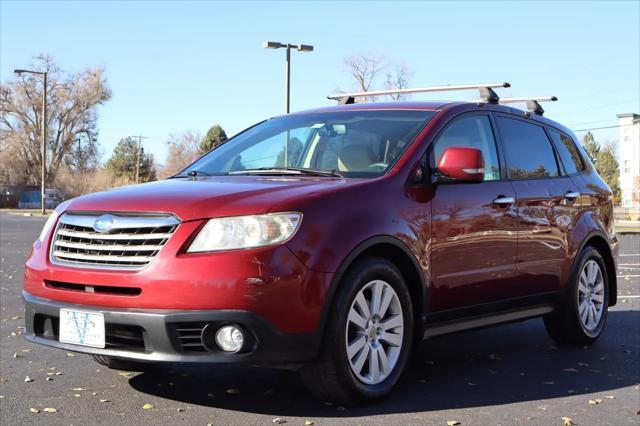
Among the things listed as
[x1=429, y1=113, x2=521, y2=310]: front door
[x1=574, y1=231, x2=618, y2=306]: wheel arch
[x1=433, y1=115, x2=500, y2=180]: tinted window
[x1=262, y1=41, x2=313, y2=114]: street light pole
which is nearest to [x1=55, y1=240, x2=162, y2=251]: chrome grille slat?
[x1=429, y1=113, x2=521, y2=310]: front door

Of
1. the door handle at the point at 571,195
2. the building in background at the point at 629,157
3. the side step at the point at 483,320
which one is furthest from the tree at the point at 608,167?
the side step at the point at 483,320

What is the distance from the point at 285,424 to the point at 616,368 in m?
2.78

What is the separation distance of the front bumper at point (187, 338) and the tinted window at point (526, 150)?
2482 millimetres

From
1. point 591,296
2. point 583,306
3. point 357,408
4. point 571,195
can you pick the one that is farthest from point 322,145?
A: point 591,296

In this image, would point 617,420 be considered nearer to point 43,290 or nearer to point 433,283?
point 433,283

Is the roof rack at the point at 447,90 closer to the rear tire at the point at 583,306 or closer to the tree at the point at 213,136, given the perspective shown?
Result: the rear tire at the point at 583,306

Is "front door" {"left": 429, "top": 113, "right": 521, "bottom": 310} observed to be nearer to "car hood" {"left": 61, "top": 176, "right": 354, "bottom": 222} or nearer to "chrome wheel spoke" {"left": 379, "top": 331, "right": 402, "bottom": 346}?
"chrome wheel spoke" {"left": 379, "top": 331, "right": 402, "bottom": 346}

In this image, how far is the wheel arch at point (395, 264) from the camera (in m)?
4.23

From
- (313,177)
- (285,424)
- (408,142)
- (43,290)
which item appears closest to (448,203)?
(408,142)

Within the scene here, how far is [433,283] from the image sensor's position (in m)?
4.93

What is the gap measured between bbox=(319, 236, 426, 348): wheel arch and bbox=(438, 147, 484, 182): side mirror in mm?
587

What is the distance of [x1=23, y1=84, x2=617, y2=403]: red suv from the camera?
404 cm

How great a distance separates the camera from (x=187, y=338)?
13.4 ft

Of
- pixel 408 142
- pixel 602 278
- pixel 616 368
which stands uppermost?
pixel 408 142
